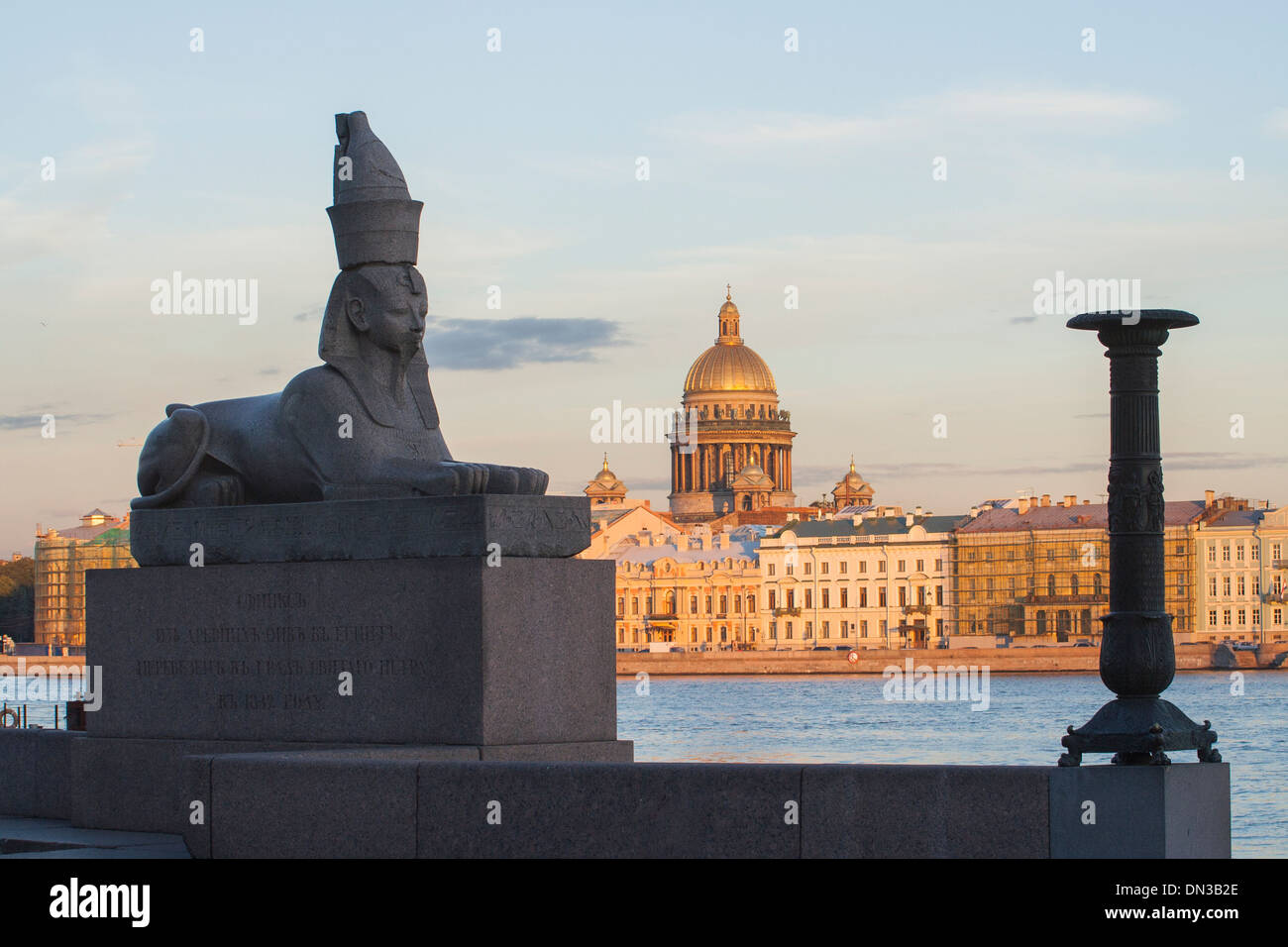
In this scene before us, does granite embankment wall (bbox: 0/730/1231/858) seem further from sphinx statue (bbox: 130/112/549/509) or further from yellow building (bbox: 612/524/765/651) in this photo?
yellow building (bbox: 612/524/765/651)

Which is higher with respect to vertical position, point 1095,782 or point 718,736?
point 1095,782

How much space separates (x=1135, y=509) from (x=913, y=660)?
8208 cm

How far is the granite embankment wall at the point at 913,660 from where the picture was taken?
81.5m

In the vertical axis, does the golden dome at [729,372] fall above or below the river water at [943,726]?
above

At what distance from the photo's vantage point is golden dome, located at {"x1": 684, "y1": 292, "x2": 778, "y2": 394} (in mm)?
136375

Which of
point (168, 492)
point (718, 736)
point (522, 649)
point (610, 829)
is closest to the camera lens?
point (610, 829)

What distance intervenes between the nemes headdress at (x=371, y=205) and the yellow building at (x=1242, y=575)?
90.4 m

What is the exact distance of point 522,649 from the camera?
25.9 ft

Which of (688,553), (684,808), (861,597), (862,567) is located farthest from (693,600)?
(684,808)

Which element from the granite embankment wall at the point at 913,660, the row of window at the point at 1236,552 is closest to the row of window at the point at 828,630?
the granite embankment wall at the point at 913,660

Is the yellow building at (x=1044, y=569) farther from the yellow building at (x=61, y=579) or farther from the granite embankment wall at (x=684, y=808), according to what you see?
the granite embankment wall at (x=684, y=808)
